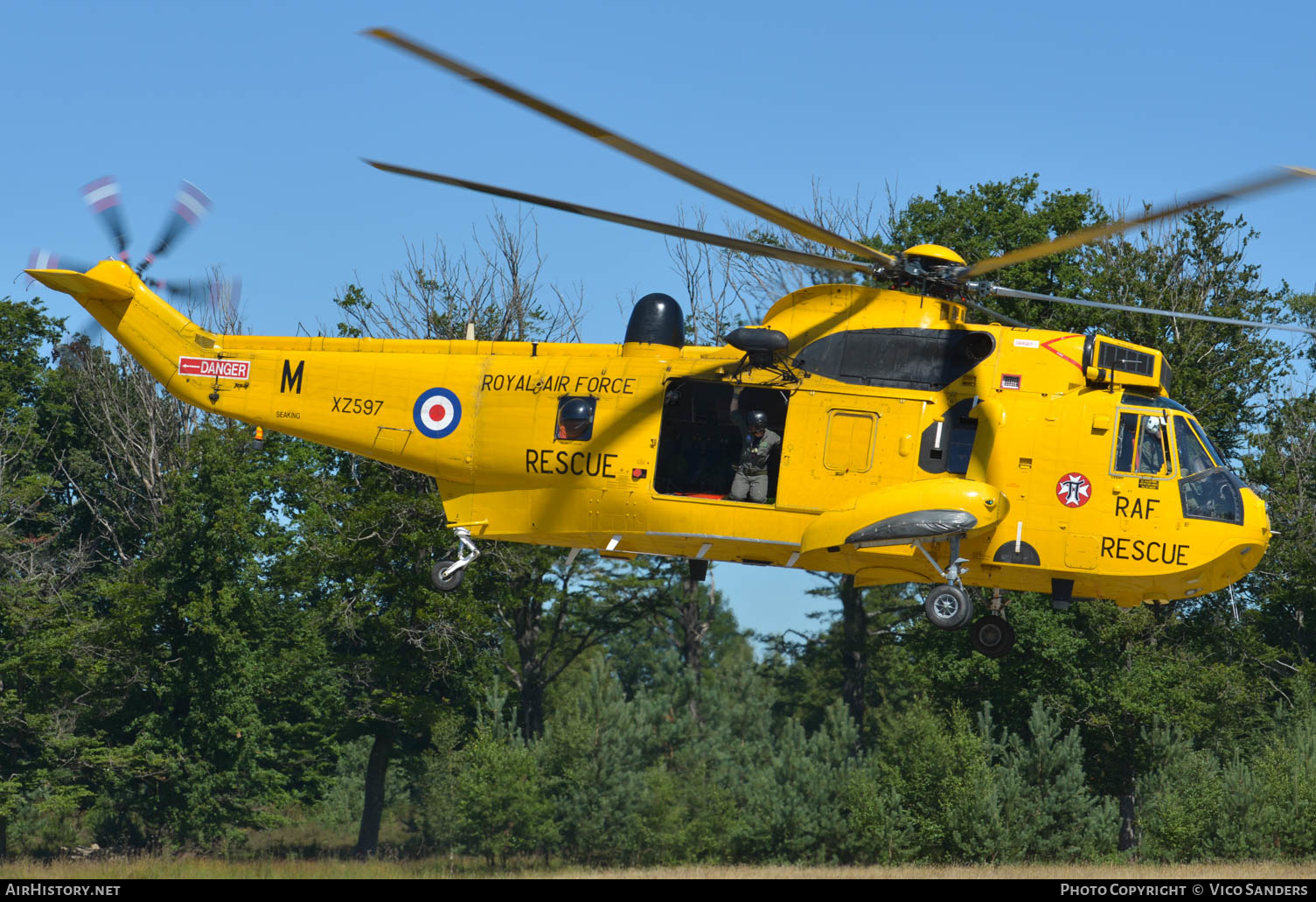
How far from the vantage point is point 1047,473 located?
52.0 ft

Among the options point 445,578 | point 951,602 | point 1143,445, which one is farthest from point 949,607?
point 445,578

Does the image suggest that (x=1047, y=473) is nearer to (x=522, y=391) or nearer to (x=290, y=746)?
(x=522, y=391)

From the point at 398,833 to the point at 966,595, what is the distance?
42199 mm

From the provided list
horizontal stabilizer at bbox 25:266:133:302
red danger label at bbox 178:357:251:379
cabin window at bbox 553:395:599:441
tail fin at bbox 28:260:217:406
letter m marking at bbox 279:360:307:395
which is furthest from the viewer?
horizontal stabilizer at bbox 25:266:133:302

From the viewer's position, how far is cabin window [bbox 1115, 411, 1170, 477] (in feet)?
51.7

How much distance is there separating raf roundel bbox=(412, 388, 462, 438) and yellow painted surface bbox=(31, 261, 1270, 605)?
3cm

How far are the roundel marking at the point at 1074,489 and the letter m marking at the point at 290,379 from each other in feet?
33.9

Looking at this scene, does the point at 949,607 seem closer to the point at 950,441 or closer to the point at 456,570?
the point at 950,441

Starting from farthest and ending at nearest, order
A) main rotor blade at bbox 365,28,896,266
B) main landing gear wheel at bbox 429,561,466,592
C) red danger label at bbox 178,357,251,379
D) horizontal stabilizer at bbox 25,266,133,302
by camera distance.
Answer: horizontal stabilizer at bbox 25,266,133,302 < red danger label at bbox 178,357,251,379 < main landing gear wheel at bbox 429,561,466,592 < main rotor blade at bbox 365,28,896,266

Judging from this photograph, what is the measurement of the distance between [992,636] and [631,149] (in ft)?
28.6

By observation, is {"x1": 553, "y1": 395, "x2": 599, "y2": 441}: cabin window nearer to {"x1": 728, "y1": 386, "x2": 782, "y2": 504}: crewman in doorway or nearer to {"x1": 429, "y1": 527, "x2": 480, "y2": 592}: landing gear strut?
{"x1": 429, "y1": 527, "x2": 480, "y2": 592}: landing gear strut

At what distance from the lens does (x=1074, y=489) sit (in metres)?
15.8

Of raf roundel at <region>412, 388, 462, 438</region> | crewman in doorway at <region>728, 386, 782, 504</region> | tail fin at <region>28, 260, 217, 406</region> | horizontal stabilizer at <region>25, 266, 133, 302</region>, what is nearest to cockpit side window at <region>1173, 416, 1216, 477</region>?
crewman in doorway at <region>728, 386, 782, 504</region>

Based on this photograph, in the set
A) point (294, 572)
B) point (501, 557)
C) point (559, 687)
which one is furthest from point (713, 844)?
point (559, 687)
